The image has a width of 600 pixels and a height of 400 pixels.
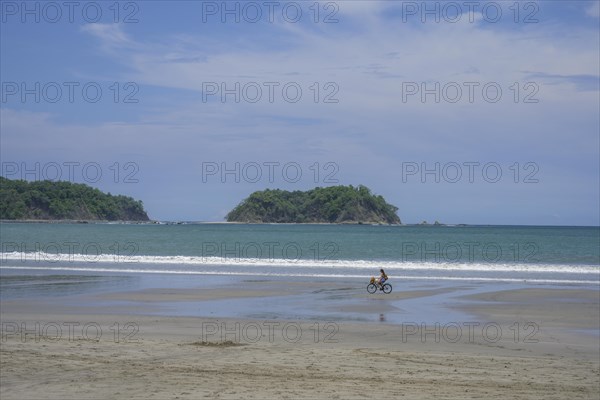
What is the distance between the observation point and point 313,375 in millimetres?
10750

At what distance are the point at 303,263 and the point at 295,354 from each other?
30.1m

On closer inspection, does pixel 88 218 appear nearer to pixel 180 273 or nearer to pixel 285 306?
pixel 180 273

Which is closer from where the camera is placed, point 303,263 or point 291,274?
point 291,274

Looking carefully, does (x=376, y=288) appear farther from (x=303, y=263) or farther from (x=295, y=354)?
(x=303, y=263)

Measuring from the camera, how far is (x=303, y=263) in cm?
4269

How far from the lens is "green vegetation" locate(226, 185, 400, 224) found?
168 metres

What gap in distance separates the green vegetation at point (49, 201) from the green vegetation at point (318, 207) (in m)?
37.8

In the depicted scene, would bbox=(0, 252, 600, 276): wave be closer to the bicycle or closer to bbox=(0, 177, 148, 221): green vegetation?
the bicycle

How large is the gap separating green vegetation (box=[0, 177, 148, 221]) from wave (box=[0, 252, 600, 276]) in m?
125

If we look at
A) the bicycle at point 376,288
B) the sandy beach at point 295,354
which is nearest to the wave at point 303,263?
the bicycle at point 376,288

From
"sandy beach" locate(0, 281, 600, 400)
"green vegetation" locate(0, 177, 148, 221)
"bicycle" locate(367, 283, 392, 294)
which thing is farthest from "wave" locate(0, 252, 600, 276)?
"green vegetation" locate(0, 177, 148, 221)

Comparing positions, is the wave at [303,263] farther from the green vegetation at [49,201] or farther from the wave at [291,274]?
the green vegetation at [49,201]

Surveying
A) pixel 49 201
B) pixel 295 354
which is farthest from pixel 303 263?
pixel 49 201

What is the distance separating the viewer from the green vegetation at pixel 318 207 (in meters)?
168
